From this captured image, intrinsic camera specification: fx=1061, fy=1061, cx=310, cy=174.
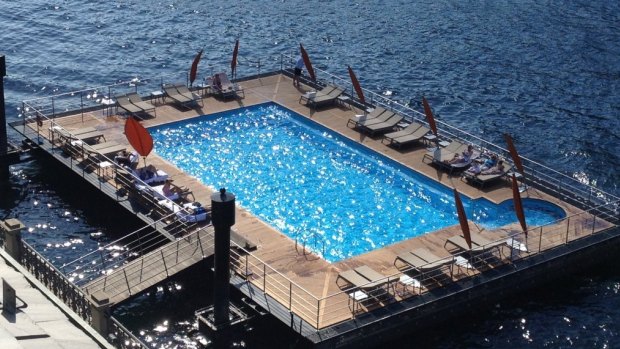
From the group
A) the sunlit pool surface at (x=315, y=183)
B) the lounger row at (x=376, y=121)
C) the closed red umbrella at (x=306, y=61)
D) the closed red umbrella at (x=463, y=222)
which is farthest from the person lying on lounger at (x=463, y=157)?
the closed red umbrella at (x=306, y=61)

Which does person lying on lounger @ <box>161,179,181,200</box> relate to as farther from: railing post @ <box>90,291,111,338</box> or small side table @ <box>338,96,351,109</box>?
small side table @ <box>338,96,351,109</box>

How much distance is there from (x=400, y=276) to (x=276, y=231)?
6.22 metres

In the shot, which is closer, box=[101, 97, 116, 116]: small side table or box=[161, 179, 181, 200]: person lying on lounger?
box=[161, 179, 181, 200]: person lying on lounger

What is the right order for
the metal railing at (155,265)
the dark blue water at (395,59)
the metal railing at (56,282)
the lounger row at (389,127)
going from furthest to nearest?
the lounger row at (389,127)
the dark blue water at (395,59)
the metal railing at (155,265)
the metal railing at (56,282)

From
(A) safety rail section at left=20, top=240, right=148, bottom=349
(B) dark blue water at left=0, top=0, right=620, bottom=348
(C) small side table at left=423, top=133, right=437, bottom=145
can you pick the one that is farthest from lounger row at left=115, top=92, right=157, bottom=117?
(A) safety rail section at left=20, top=240, right=148, bottom=349

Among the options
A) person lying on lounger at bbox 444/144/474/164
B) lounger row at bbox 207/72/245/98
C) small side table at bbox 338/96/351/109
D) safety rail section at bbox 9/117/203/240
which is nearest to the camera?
safety rail section at bbox 9/117/203/240

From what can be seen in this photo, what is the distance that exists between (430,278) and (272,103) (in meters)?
19.5

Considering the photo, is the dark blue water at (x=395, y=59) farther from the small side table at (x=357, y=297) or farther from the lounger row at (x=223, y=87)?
the lounger row at (x=223, y=87)

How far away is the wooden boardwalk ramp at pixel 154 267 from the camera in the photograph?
1441 inches

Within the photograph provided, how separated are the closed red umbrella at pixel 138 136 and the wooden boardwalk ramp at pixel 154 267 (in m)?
5.27

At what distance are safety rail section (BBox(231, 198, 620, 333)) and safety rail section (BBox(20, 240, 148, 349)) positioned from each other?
590 centimetres

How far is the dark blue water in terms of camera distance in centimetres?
4616

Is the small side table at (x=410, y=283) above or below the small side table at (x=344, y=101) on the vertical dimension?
below

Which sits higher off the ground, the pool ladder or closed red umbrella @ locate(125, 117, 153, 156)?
closed red umbrella @ locate(125, 117, 153, 156)
